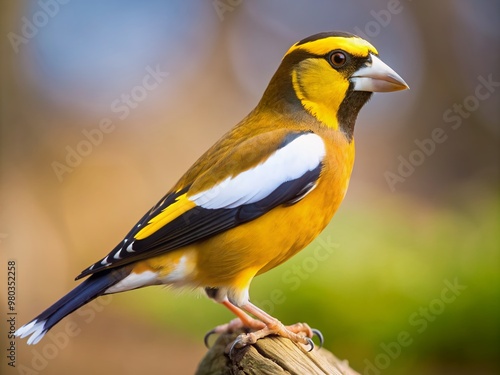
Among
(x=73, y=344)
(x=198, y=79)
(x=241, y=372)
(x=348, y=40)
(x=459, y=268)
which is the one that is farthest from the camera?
(x=198, y=79)

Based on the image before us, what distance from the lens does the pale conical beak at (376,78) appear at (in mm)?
2809

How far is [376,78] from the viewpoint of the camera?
9.30 feet

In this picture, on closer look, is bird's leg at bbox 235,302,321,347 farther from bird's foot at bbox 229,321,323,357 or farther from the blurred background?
the blurred background

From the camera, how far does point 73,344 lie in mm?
5785

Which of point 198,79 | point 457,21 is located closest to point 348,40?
point 198,79

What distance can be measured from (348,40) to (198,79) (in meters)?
4.89

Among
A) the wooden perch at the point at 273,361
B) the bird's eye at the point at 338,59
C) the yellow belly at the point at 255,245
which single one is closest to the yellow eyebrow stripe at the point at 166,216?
the yellow belly at the point at 255,245

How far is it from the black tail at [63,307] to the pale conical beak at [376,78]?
140 centimetres

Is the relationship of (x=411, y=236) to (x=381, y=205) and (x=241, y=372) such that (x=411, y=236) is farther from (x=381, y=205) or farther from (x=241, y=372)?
(x=241, y=372)

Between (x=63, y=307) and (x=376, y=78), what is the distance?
1.68m

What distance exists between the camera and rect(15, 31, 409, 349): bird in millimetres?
2645

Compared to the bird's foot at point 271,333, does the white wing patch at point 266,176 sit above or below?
above

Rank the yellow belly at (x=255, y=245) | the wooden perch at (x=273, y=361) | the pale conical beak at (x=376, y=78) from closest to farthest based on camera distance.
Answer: the wooden perch at (x=273, y=361) → the yellow belly at (x=255, y=245) → the pale conical beak at (x=376, y=78)

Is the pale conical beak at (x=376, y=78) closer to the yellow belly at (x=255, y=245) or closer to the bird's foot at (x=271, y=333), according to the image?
the yellow belly at (x=255, y=245)
